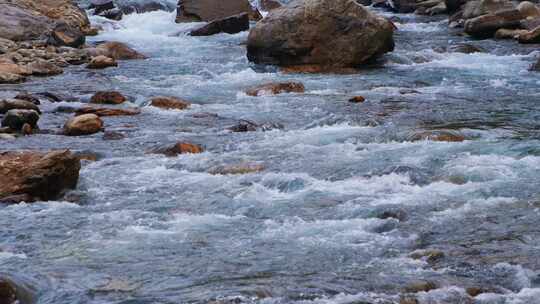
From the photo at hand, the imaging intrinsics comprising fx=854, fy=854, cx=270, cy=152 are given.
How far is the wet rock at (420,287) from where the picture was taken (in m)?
5.36

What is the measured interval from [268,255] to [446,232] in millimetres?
1456

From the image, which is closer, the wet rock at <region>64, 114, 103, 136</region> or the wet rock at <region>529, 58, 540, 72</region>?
the wet rock at <region>64, 114, 103, 136</region>

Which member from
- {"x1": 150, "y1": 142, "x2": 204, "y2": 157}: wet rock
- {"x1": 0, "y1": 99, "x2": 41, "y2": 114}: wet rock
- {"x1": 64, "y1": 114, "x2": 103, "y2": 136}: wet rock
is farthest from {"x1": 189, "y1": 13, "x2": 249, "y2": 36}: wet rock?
{"x1": 150, "y1": 142, "x2": 204, "y2": 157}: wet rock

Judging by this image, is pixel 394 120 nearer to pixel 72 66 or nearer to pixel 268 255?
pixel 268 255

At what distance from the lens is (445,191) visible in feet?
25.3

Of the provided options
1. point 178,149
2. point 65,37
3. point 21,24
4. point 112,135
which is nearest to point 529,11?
point 65,37

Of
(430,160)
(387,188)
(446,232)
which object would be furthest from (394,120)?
(446,232)

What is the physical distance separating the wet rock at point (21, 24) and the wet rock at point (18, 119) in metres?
7.79

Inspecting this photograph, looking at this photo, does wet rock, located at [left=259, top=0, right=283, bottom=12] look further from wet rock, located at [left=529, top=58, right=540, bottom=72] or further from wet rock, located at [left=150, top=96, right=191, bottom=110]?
wet rock, located at [left=150, top=96, right=191, bottom=110]

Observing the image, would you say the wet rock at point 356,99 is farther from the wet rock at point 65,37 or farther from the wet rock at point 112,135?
the wet rock at point 65,37

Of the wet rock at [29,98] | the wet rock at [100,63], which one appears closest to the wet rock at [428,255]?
the wet rock at [29,98]

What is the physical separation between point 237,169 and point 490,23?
1175 centimetres

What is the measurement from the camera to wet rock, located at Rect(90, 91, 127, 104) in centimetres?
1298

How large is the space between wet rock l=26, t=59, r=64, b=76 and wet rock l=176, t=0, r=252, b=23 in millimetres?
7495
